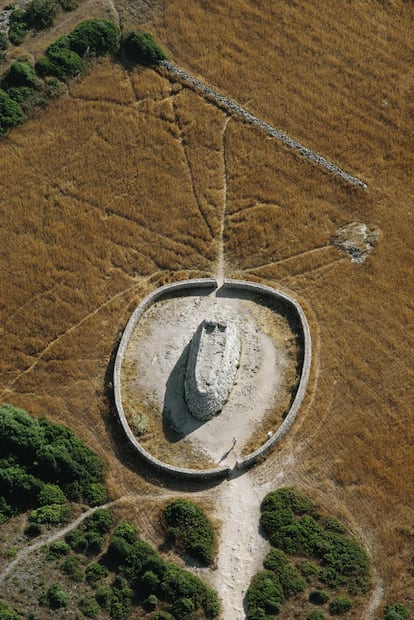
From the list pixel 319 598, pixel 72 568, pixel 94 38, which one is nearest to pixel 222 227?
pixel 94 38

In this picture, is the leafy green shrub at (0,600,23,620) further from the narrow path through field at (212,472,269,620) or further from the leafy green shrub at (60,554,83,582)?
the narrow path through field at (212,472,269,620)

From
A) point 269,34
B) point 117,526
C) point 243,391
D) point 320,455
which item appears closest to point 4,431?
point 117,526

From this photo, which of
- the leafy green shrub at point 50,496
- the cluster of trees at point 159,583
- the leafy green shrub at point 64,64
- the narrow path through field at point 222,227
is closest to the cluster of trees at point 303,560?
the cluster of trees at point 159,583

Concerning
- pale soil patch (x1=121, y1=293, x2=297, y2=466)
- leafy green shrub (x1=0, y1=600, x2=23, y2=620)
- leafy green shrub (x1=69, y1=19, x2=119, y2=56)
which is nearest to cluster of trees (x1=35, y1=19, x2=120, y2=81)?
leafy green shrub (x1=69, y1=19, x2=119, y2=56)

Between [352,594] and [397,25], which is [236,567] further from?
[397,25]

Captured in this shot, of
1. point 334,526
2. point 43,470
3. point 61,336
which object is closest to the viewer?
point 334,526

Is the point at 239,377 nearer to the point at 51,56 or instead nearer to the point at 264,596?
the point at 264,596
